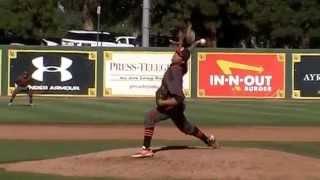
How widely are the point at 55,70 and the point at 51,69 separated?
194mm

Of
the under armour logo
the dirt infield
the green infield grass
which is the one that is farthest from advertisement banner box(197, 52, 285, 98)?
the dirt infield

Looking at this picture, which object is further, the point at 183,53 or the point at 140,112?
the point at 140,112

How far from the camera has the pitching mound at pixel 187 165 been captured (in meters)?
9.84

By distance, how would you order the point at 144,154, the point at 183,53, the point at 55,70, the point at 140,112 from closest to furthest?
the point at 183,53 → the point at 144,154 → the point at 140,112 → the point at 55,70

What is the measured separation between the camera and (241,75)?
33.2 m

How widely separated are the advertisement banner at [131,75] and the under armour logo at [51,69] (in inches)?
63.5

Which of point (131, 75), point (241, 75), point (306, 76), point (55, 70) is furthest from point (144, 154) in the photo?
point (306, 76)

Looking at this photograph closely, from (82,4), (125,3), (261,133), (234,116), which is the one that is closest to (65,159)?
(261,133)

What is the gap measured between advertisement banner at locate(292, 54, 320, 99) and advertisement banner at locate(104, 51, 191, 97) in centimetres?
462

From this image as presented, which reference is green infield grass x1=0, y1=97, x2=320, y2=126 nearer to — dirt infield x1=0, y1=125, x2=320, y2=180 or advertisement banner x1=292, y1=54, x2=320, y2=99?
advertisement banner x1=292, y1=54, x2=320, y2=99

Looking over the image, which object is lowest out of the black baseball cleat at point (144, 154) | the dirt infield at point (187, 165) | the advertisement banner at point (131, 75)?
the dirt infield at point (187, 165)

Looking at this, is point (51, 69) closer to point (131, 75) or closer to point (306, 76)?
point (131, 75)

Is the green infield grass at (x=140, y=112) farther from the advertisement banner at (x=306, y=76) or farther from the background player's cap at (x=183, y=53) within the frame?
the background player's cap at (x=183, y=53)

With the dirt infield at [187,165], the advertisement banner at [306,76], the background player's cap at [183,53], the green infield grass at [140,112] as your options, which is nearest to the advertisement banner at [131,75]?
the green infield grass at [140,112]
